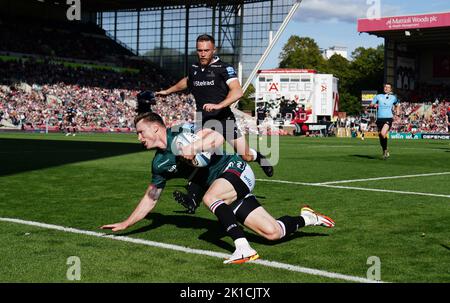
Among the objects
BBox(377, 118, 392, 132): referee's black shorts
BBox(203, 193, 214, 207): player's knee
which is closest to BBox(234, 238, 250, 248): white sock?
BBox(203, 193, 214, 207): player's knee

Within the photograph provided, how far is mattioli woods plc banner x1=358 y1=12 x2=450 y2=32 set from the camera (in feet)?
206

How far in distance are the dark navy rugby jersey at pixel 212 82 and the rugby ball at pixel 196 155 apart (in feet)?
9.20

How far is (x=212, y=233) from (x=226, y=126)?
2180 mm

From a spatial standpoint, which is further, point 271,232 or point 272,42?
point 272,42

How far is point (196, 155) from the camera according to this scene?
5.80 meters

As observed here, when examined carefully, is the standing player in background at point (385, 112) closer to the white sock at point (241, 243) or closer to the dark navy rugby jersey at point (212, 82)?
the dark navy rugby jersey at point (212, 82)

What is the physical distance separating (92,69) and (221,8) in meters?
17.1

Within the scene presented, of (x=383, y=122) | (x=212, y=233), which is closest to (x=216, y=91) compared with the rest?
(x=212, y=233)

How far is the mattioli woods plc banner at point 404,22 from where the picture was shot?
6269cm

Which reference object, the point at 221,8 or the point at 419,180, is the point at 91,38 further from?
the point at 419,180

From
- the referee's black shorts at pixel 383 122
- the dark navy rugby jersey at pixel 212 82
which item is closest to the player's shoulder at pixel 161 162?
the dark navy rugby jersey at pixel 212 82

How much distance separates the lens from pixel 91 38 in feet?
237

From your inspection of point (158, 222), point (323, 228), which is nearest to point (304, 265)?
point (323, 228)

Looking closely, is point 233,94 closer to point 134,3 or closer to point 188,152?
point 188,152
